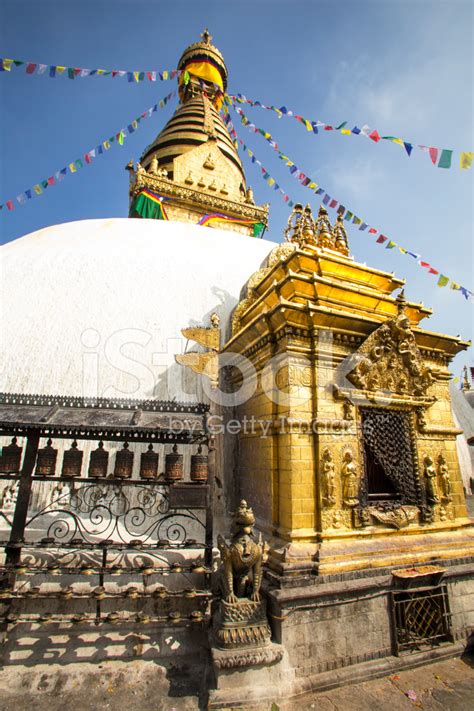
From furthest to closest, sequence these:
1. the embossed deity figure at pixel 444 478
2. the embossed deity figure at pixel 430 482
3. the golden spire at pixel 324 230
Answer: the golden spire at pixel 324 230
the embossed deity figure at pixel 444 478
the embossed deity figure at pixel 430 482

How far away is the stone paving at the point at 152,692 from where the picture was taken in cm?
302

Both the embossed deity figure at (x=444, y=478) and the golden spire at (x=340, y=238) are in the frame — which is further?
the golden spire at (x=340, y=238)

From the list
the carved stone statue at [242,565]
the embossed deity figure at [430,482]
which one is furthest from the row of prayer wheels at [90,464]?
the embossed deity figure at [430,482]

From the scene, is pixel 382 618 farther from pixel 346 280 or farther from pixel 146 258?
pixel 146 258

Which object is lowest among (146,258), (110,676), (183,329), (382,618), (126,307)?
(110,676)

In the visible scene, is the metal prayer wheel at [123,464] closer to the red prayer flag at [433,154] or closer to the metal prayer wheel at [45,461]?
the metal prayer wheel at [45,461]

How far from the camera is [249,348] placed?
17.1ft

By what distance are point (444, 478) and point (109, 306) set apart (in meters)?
5.90

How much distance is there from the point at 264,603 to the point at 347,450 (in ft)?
6.01

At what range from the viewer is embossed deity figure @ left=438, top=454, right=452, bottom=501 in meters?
4.91

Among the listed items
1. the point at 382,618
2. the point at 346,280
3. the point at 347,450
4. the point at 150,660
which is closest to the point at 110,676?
the point at 150,660

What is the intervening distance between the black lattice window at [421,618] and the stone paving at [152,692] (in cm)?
36

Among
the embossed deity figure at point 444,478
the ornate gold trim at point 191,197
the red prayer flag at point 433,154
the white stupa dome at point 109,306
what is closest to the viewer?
the embossed deity figure at point 444,478

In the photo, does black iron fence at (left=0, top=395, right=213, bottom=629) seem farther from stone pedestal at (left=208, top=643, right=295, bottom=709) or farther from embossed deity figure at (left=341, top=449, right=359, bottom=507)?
embossed deity figure at (left=341, top=449, right=359, bottom=507)
